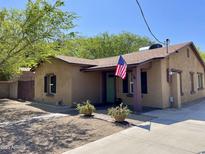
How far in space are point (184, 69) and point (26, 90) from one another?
14.9 meters

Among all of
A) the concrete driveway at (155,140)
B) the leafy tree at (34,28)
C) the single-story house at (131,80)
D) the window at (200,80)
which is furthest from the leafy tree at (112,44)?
the concrete driveway at (155,140)

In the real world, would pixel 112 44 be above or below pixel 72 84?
above

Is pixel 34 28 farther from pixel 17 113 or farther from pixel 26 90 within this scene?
pixel 26 90

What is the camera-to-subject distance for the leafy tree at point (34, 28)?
9.80 metres

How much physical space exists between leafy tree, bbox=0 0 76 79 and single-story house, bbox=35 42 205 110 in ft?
9.65

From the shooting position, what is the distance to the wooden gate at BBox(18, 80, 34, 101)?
20.0 m

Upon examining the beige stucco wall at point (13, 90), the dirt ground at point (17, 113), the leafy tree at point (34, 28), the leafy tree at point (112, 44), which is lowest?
the dirt ground at point (17, 113)

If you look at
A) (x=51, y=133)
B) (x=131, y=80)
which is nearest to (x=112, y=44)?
(x=131, y=80)

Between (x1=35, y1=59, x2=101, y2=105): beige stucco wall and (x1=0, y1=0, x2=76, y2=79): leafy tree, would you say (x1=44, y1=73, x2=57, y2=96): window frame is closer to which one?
(x1=35, y1=59, x2=101, y2=105): beige stucco wall

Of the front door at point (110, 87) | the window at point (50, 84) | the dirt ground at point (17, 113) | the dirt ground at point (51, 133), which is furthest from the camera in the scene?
the window at point (50, 84)

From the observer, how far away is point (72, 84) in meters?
13.8

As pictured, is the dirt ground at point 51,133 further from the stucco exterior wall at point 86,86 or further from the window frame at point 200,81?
the window frame at point 200,81

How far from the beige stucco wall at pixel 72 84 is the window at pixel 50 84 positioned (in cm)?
40

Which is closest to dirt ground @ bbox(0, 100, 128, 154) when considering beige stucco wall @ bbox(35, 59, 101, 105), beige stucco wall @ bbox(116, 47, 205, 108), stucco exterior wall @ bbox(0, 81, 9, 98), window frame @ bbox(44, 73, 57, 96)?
beige stucco wall @ bbox(35, 59, 101, 105)
